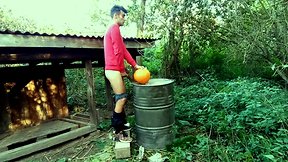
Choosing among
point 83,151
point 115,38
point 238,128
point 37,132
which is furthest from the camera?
point 37,132

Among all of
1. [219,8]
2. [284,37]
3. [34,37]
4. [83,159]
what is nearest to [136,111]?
[83,159]

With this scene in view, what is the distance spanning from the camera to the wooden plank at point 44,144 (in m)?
4.70

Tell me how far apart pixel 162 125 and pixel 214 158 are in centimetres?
101

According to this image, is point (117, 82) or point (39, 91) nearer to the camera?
point (117, 82)

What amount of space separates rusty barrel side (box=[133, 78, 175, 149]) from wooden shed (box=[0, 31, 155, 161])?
1.67 m

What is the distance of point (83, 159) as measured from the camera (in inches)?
180

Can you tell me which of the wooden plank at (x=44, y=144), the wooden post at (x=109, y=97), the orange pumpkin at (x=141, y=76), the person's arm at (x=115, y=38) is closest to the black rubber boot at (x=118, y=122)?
the orange pumpkin at (x=141, y=76)

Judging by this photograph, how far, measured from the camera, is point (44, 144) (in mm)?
5168

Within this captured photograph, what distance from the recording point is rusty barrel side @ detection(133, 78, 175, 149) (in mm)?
4301

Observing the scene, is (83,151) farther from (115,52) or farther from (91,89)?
(115,52)

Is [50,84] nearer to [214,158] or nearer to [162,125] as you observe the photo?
[162,125]

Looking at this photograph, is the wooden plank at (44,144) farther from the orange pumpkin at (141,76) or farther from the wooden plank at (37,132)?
the orange pumpkin at (141,76)

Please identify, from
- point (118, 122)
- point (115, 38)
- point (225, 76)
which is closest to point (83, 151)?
point (118, 122)

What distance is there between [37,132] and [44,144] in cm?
54
